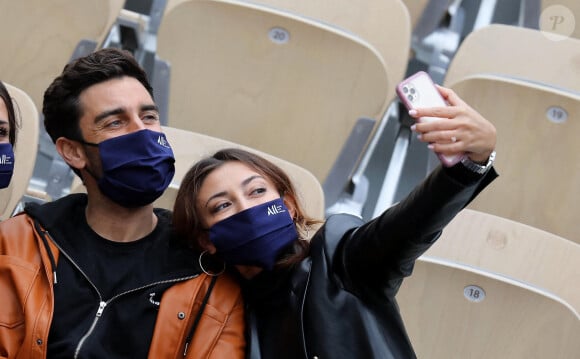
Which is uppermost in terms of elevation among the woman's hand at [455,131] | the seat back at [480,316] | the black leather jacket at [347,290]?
the woman's hand at [455,131]

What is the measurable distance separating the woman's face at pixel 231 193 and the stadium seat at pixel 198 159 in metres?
0.25

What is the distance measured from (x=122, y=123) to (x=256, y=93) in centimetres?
58

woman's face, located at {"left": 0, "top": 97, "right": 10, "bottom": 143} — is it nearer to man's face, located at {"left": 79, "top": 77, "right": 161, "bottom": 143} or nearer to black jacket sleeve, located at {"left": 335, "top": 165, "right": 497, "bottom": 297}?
man's face, located at {"left": 79, "top": 77, "right": 161, "bottom": 143}

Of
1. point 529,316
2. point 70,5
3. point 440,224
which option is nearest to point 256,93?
point 70,5

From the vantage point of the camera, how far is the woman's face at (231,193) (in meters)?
1.46

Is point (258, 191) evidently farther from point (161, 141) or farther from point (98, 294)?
point (98, 294)

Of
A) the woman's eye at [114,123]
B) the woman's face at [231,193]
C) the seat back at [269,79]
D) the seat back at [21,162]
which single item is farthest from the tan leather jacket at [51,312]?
the seat back at [269,79]

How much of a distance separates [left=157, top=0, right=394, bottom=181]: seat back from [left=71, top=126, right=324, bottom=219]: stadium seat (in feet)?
0.78

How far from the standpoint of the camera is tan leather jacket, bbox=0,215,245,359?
140 cm

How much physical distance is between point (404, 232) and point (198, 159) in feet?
2.26

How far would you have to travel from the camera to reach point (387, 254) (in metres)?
1.28

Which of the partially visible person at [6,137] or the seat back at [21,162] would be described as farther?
the seat back at [21,162]

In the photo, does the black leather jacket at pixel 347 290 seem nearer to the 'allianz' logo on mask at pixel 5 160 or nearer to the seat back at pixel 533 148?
the 'allianz' logo on mask at pixel 5 160

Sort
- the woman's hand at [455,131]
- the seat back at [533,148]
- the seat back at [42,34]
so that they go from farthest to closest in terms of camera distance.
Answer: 1. the seat back at [42,34]
2. the seat back at [533,148]
3. the woman's hand at [455,131]
